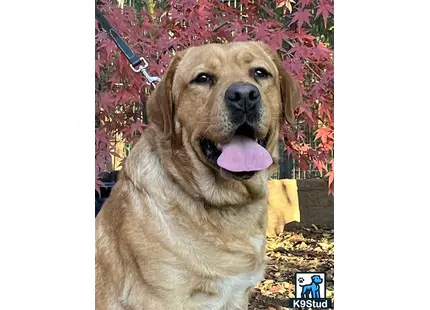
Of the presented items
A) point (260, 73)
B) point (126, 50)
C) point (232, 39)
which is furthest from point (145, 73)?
point (260, 73)

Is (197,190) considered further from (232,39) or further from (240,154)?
(232,39)

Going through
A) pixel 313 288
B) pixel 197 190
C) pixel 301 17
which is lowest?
pixel 313 288

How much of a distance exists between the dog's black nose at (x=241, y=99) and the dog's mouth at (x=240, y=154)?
9cm

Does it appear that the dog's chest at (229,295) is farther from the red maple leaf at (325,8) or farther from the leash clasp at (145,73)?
the red maple leaf at (325,8)

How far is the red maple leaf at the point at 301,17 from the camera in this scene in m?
3.85

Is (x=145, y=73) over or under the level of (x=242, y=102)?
over

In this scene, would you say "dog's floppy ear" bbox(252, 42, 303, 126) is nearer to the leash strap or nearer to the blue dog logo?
the leash strap

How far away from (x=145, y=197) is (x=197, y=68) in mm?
690

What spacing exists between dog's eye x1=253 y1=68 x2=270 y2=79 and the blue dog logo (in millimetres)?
1123

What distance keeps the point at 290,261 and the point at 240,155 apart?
2.48 ft

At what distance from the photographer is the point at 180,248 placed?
3.50m

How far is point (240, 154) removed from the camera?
11.2ft
